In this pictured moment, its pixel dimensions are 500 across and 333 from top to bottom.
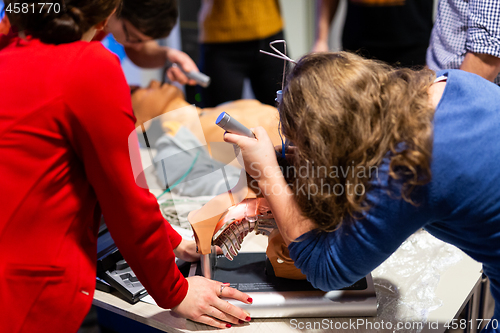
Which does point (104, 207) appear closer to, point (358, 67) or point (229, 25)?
point (358, 67)

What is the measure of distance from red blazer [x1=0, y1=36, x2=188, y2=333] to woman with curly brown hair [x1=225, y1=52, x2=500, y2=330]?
0.89ft

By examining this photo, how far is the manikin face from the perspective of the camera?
4.64 feet

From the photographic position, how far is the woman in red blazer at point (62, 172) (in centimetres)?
57

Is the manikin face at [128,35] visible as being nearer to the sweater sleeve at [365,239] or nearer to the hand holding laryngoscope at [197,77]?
the hand holding laryngoscope at [197,77]

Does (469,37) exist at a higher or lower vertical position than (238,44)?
higher

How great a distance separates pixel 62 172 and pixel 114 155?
9 cm

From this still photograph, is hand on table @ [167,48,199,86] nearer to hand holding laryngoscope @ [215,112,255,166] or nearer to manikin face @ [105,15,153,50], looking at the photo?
manikin face @ [105,15,153,50]

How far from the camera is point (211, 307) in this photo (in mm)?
807

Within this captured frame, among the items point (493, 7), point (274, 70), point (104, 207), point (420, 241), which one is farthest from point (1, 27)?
point (274, 70)

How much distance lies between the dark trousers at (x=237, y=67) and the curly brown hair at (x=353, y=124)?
140cm

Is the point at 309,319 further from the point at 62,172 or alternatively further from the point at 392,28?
the point at 392,28

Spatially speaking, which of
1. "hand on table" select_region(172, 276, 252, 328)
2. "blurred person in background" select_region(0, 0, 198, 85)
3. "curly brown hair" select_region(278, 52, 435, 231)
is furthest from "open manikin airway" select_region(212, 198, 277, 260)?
"blurred person in background" select_region(0, 0, 198, 85)

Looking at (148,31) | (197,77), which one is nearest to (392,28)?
(197,77)

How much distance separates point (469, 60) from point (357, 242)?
841 millimetres
